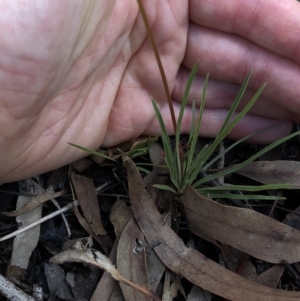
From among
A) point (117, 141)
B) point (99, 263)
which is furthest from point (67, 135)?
point (99, 263)

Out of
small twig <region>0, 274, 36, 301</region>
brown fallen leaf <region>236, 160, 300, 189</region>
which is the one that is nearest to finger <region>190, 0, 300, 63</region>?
brown fallen leaf <region>236, 160, 300, 189</region>

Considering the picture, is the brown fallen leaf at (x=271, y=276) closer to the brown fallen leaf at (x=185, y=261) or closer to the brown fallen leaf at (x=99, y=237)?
the brown fallen leaf at (x=185, y=261)

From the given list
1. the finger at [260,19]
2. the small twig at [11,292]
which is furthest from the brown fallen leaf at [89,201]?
the finger at [260,19]

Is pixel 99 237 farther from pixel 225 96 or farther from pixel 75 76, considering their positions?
pixel 225 96

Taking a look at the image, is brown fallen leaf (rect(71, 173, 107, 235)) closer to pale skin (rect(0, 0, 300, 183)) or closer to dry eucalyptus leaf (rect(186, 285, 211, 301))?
pale skin (rect(0, 0, 300, 183))

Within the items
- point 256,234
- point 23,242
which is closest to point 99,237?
point 23,242

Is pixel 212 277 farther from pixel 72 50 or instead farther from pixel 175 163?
pixel 72 50
